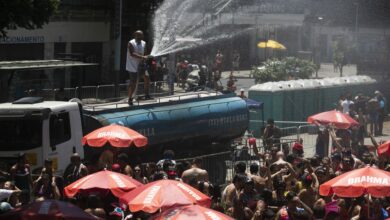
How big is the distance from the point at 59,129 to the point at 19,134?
Answer: 0.87 m

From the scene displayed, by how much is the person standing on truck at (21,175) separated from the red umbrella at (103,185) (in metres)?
2.54

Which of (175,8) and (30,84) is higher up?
(175,8)

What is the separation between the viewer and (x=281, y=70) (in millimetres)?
37625

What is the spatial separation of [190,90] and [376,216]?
441 inches

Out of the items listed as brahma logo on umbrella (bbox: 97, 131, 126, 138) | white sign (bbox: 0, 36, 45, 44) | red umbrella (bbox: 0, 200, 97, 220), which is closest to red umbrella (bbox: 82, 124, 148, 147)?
brahma logo on umbrella (bbox: 97, 131, 126, 138)

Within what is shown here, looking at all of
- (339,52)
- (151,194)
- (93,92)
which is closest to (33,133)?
(93,92)

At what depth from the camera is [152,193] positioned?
38.8 ft

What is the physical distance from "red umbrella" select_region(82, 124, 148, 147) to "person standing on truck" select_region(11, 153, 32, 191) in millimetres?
1710

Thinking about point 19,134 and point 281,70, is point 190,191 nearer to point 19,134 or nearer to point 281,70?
point 19,134

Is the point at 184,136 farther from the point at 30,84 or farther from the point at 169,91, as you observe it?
the point at 30,84

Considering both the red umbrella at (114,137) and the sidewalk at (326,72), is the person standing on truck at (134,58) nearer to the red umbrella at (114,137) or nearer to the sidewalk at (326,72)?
the red umbrella at (114,137)

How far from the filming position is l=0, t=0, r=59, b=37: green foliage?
2079 centimetres

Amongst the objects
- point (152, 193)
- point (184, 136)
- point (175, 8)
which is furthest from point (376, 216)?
point (175, 8)

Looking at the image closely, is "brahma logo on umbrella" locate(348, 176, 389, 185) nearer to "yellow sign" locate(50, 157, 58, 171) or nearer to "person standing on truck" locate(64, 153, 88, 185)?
"person standing on truck" locate(64, 153, 88, 185)
